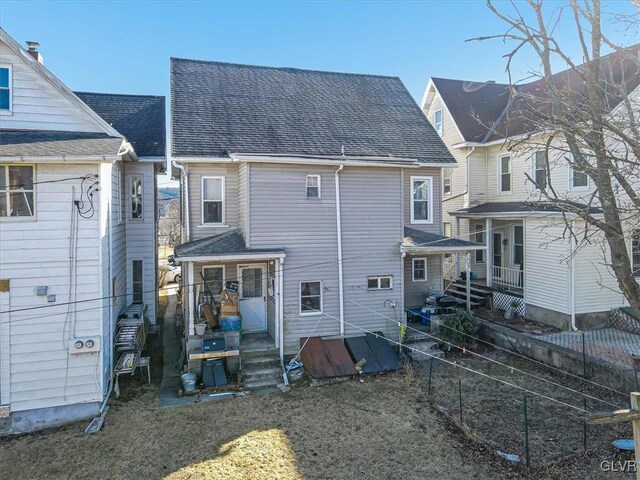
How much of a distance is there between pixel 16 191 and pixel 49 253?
4.85 ft

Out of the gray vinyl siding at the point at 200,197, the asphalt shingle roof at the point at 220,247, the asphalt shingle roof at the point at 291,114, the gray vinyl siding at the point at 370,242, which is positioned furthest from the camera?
the asphalt shingle roof at the point at 291,114

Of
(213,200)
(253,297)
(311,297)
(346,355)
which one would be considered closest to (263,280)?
(253,297)

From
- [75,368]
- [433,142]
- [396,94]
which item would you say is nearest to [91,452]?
[75,368]

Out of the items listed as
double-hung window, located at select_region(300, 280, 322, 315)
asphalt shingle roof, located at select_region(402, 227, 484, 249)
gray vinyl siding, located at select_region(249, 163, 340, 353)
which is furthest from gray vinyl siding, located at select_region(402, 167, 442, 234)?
double-hung window, located at select_region(300, 280, 322, 315)

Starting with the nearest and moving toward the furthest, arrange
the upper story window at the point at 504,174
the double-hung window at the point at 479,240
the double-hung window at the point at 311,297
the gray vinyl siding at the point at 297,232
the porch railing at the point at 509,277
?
the gray vinyl siding at the point at 297,232 < the double-hung window at the point at 311,297 < the porch railing at the point at 509,277 < the upper story window at the point at 504,174 < the double-hung window at the point at 479,240

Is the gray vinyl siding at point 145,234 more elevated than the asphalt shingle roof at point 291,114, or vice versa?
the asphalt shingle roof at point 291,114

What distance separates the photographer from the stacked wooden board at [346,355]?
11.2 meters

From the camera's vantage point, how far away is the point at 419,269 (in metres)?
15.9

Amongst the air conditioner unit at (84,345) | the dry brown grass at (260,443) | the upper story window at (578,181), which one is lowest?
the dry brown grass at (260,443)

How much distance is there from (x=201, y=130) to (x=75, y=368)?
7.93 m

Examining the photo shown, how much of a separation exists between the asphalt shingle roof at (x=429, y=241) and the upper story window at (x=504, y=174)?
5675 mm

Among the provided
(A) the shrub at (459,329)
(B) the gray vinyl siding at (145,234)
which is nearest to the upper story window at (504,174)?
(A) the shrub at (459,329)

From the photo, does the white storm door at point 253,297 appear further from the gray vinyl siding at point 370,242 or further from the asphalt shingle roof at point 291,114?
the asphalt shingle roof at point 291,114

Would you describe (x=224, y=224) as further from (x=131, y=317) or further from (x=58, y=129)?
(x=58, y=129)
